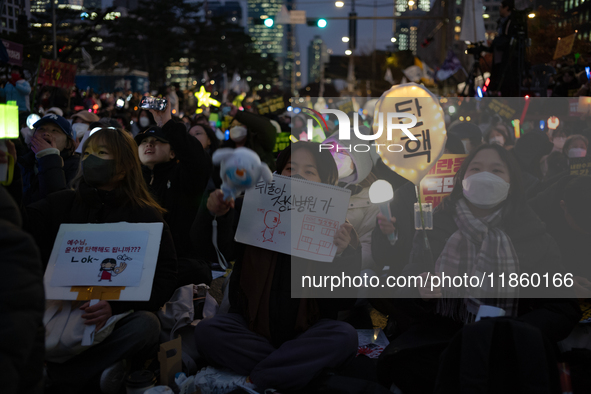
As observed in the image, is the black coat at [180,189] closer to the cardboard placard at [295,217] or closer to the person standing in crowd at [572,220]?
the cardboard placard at [295,217]

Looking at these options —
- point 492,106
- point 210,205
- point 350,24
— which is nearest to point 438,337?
point 210,205

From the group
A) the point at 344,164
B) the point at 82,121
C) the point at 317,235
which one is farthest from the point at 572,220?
the point at 82,121

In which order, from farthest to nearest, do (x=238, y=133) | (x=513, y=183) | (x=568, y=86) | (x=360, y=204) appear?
(x=568, y=86), (x=238, y=133), (x=360, y=204), (x=513, y=183)

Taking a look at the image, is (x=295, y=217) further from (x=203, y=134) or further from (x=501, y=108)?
(x=501, y=108)

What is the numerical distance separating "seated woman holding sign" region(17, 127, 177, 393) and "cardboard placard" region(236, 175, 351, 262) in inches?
23.0

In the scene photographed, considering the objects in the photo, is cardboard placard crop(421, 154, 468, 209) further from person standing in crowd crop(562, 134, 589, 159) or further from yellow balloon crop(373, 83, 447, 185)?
person standing in crowd crop(562, 134, 589, 159)

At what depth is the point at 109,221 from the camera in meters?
3.07

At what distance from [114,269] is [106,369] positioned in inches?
A: 22.5

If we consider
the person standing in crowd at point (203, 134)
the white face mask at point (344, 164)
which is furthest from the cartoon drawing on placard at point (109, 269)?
the person standing in crowd at point (203, 134)

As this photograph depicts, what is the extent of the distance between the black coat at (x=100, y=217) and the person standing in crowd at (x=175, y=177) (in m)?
1.03

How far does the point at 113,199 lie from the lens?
311 cm

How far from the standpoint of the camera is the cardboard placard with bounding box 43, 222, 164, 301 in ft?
9.31

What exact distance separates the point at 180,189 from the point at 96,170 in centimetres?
126

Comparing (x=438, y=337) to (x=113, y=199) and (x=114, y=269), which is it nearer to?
(x=114, y=269)
